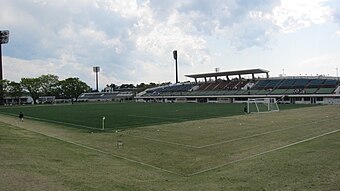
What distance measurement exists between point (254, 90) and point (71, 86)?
7561 cm

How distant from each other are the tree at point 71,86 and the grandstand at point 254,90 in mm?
25579

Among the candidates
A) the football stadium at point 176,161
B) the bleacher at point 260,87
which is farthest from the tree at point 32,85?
the football stadium at point 176,161

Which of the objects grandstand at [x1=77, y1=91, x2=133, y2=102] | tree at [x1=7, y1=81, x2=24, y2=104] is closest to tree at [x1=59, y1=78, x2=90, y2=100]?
tree at [x1=7, y1=81, x2=24, y2=104]

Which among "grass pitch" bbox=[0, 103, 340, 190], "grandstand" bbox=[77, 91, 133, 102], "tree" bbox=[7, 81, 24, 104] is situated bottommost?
"grass pitch" bbox=[0, 103, 340, 190]

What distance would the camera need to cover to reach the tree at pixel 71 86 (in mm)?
133500

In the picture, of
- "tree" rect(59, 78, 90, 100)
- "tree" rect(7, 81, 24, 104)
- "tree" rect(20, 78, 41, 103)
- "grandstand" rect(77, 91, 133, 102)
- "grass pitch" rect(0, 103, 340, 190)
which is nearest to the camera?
"grass pitch" rect(0, 103, 340, 190)

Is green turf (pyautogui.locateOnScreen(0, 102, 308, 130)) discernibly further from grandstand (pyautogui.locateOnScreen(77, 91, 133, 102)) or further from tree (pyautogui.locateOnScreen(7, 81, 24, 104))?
grandstand (pyautogui.locateOnScreen(77, 91, 133, 102))

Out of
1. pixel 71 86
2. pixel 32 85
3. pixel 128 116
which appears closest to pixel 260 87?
pixel 128 116

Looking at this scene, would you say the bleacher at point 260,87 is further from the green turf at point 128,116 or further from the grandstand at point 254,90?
the green turf at point 128,116

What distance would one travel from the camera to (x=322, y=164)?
1411 cm

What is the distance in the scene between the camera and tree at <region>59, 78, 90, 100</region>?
438ft

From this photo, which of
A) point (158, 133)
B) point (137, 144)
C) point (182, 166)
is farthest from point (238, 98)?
point (182, 166)

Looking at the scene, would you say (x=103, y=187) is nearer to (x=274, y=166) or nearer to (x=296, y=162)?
(x=274, y=166)

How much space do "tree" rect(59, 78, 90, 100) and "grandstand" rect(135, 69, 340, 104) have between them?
2558cm
